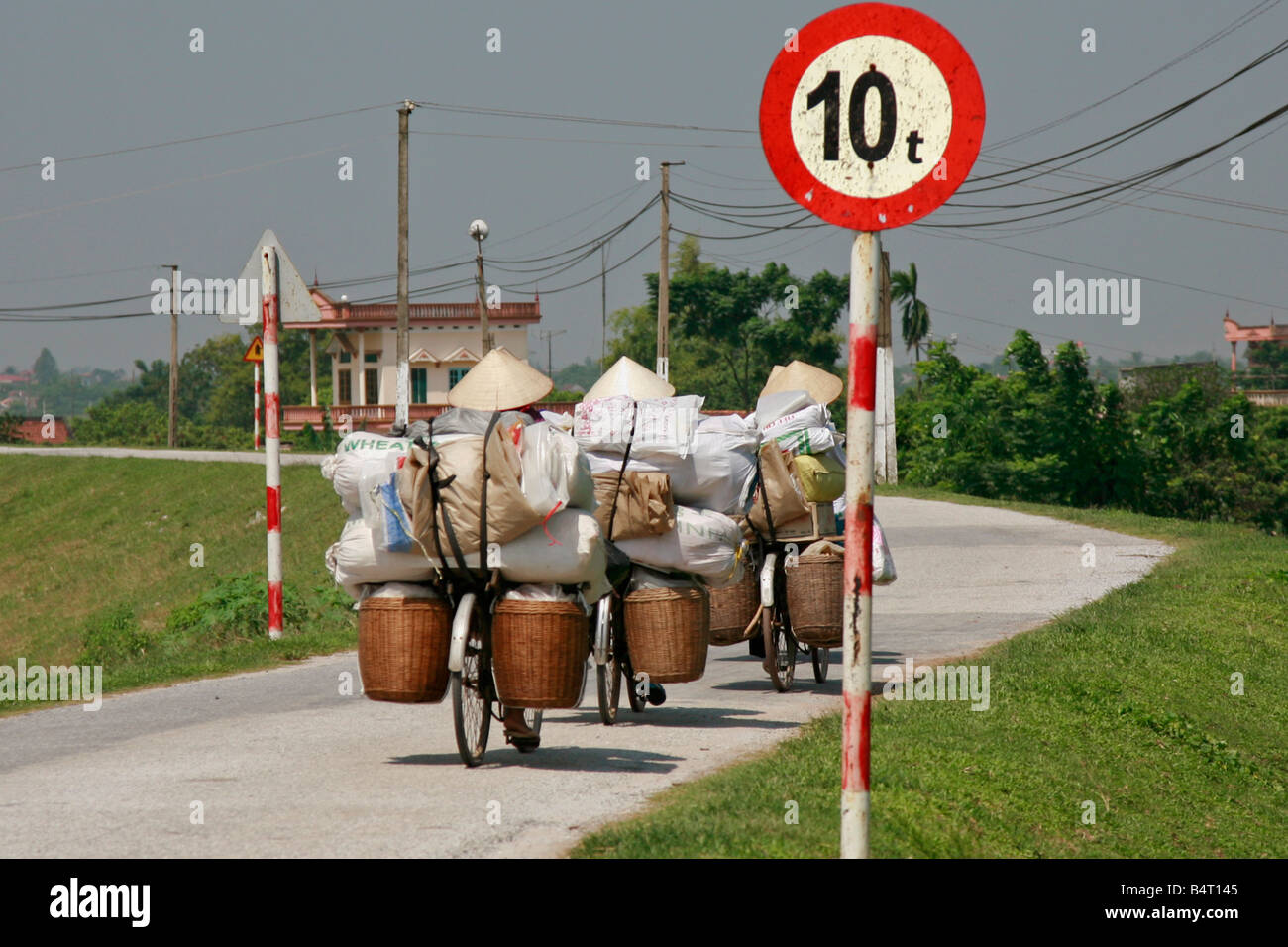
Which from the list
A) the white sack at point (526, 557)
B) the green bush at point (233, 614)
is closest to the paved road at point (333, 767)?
the white sack at point (526, 557)

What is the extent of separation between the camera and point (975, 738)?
8.86 metres

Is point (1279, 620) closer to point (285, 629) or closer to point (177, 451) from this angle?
point (285, 629)

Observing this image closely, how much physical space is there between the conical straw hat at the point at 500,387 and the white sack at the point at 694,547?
4.64 ft

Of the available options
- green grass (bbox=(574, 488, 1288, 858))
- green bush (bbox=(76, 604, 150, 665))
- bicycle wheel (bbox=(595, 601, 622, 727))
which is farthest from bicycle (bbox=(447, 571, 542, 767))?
green bush (bbox=(76, 604, 150, 665))

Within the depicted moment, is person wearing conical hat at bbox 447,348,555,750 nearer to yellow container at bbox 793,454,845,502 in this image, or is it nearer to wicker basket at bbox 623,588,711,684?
wicker basket at bbox 623,588,711,684

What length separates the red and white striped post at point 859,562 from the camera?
4922 millimetres

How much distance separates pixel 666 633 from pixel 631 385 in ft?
5.96

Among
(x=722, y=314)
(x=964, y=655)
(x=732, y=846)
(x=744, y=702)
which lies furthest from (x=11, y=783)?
(x=722, y=314)

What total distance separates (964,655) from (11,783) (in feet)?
26.5

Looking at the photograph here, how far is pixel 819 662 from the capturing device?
11922 mm

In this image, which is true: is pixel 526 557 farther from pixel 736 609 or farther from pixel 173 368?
pixel 173 368

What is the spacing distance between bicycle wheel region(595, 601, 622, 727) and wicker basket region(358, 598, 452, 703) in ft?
5.77

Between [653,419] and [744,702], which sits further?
[744,702]

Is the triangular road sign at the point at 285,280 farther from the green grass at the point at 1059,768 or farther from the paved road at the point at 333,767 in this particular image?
the green grass at the point at 1059,768
